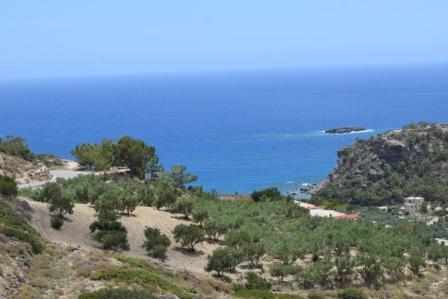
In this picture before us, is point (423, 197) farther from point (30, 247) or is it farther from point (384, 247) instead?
point (30, 247)

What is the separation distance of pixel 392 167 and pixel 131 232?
6781 centimetres

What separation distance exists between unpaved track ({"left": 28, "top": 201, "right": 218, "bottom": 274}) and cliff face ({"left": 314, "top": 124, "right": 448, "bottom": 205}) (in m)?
54.0

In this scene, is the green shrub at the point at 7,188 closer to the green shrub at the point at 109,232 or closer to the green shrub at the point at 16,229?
the green shrub at the point at 16,229

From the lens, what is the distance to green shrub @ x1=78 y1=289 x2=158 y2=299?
1511cm

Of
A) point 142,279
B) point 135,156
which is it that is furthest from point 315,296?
point 135,156

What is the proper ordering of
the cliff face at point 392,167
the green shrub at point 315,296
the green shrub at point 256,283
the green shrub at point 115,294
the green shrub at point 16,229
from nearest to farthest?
1. the green shrub at point 115,294
2. the green shrub at point 16,229
3. the green shrub at point 256,283
4. the green shrub at point 315,296
5. the cliff face at point 392,167

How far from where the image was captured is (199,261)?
86.0 ft

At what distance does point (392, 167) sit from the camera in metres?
89.7

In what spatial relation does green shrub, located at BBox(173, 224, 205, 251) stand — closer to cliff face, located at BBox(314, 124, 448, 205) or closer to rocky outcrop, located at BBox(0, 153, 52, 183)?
rocky outcrop, located at BBox(0, 153, 52, 183)

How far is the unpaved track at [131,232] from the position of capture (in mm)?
24936

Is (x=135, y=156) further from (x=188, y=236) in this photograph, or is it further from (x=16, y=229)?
(x=16, y=229)

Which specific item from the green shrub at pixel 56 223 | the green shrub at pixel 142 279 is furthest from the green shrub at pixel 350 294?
the green shrub at pixel 56 223

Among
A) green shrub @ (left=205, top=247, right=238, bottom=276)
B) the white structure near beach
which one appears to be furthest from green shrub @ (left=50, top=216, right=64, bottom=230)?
the white structure near beach

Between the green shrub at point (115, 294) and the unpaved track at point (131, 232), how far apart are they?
23.8ft
